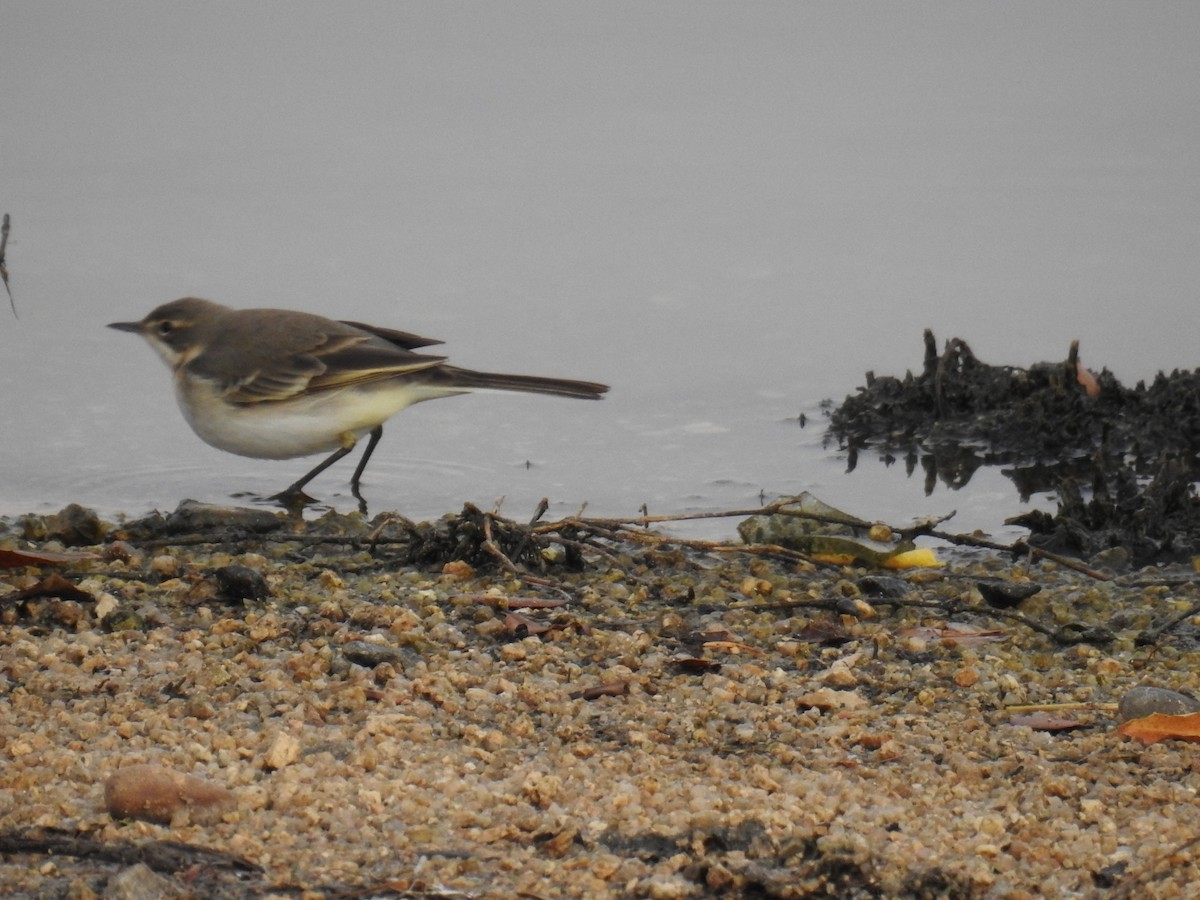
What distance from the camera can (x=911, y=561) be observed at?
6.36 m

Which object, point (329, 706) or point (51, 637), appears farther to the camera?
point (51, 637)

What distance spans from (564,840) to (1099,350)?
7.48 meters

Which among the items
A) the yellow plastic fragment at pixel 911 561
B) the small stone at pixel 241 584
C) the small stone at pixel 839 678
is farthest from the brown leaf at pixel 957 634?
the small stone at pixel 241 584

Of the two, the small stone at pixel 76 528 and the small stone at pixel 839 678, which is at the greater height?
the small stone at pixel 76 528

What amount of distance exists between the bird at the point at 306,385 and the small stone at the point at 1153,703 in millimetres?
4213

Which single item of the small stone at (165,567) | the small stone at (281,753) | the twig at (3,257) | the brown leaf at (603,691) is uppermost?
the twig at (3,257)

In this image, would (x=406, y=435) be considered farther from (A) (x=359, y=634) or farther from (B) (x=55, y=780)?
(B) (x=55, y=780)

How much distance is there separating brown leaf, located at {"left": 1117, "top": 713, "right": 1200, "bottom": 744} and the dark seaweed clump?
3531mm

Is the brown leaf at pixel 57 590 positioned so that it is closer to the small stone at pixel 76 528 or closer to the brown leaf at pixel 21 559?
the brown leaf at pixel 21 559

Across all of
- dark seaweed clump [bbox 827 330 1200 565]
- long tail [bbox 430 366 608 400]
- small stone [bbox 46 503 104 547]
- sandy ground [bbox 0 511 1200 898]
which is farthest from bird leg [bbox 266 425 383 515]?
dark seaweed clump [bbox 827 330 1200 565]

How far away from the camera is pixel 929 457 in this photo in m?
8.69

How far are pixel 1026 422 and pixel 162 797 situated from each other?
247 inches

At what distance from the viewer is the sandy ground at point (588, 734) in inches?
131

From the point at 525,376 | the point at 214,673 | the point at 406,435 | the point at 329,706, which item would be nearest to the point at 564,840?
the point at 329,706
